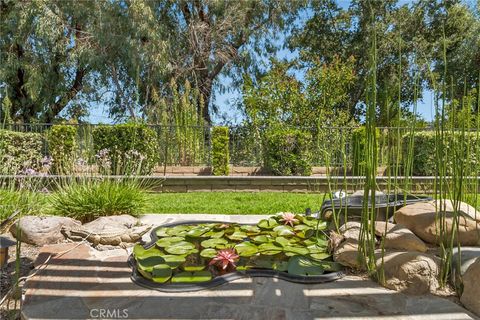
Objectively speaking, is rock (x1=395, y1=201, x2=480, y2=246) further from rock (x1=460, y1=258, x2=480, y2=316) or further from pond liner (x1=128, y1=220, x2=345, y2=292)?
pond liner (x1=128, y1=220, x2=345, y2=292)

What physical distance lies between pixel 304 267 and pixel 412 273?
22.4 inches

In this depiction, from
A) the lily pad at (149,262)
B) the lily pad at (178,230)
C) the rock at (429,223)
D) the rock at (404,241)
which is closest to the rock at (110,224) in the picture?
the lily pad at (178,230)

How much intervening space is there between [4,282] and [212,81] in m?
11.6

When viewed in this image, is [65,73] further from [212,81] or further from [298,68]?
[298,68]

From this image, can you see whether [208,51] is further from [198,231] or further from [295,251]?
[295,251]

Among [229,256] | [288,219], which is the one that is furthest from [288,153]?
[229,256]

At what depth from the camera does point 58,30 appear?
34.7 feet

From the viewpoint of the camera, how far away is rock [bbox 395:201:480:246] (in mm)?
2104

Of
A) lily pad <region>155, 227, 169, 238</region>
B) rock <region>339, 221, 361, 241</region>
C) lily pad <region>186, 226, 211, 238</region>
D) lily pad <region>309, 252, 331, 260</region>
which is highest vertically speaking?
rock <region>339, 221, 361, 241</region>

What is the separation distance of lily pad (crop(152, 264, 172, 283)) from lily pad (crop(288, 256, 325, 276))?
2.28ft

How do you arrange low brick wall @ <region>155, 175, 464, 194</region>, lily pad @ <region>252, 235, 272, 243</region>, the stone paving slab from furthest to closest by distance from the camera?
1. low brick wall @ <region>155, 175, 464, 194</region>
2. lily pad @ <region>252, 235, 272, 243</region>
3. the stone paving slab

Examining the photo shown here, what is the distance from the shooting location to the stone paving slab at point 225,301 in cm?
154

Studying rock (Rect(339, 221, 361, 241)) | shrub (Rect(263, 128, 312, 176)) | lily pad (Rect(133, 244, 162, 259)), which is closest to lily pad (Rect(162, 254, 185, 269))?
lily pad (Rect(133, 244, 162, 259))

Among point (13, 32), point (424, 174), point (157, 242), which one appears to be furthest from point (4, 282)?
A: point (13, 32)
